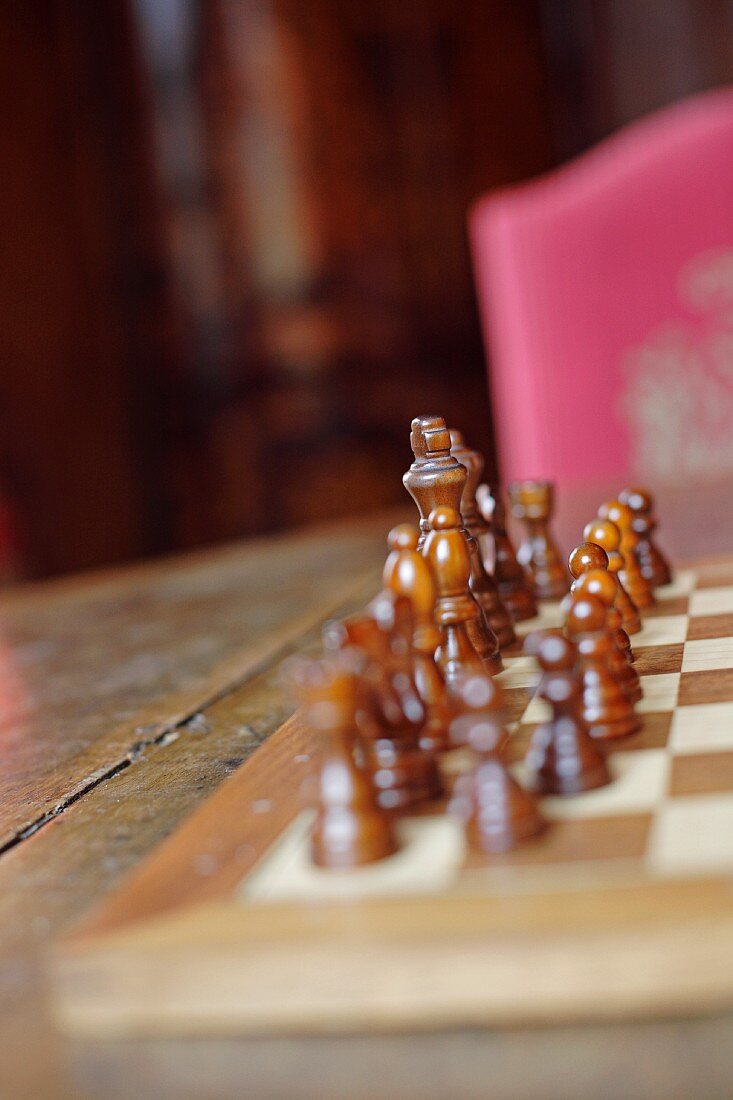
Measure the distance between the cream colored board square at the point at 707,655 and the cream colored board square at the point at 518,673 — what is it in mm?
119

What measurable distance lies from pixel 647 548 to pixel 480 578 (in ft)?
0.89

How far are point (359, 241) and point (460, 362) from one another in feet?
2.60

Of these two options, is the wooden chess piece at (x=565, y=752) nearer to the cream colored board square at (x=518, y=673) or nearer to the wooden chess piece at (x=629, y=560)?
the cream colored board square at (x=518, y=673)

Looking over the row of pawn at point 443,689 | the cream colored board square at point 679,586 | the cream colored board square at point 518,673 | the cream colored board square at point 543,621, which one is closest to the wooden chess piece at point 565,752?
the row of pawn at point 443,689

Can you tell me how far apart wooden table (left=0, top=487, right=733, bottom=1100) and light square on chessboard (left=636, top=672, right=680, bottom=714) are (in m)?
0.31

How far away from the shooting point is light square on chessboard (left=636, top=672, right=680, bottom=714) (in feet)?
2.69

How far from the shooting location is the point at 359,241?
16.4 feet

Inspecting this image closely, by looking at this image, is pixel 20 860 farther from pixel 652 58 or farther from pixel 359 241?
pixel 652 58

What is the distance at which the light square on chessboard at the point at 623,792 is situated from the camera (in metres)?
0.62

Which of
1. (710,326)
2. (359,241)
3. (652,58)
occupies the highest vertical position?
(652,58)

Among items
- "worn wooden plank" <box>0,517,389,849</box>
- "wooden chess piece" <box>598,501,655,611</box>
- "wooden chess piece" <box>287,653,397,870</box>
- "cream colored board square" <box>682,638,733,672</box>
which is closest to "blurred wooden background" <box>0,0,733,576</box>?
"worn wooden plank" <box>0,517,389,849</box>

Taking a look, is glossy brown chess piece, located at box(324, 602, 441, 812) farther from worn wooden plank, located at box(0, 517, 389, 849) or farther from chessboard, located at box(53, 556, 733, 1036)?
worn wooden plank, located at box(0, 517, 389, 849)

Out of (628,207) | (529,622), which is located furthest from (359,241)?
(529,622)

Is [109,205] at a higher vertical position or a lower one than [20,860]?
higher
